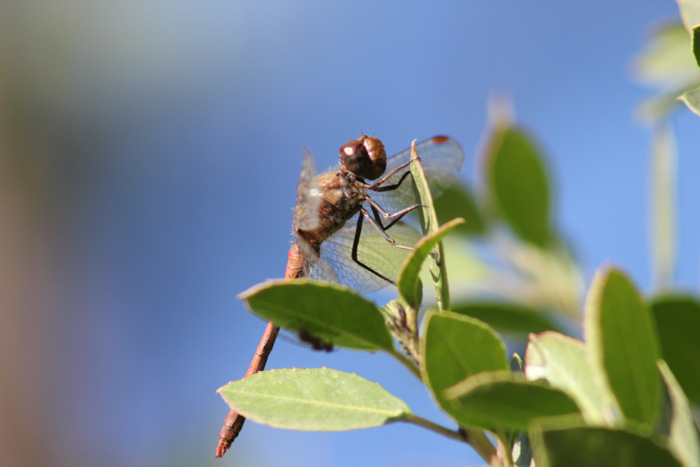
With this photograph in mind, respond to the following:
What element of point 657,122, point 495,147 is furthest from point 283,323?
point 495,147

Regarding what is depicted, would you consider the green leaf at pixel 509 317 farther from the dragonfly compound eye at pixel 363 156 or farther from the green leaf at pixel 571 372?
the green leaf at pixel 571 372

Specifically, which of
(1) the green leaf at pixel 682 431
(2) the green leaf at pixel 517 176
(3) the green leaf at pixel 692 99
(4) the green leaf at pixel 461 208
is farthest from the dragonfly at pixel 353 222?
(1) the green leaf at pixel 682 431

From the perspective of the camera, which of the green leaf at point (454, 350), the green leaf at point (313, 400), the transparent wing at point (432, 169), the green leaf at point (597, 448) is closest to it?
the green leaf at point (597, 448)

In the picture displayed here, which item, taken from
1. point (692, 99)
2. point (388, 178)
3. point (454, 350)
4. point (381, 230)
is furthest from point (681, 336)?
point (388, 178)

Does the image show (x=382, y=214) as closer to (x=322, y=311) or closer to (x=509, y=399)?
(x=322, y=311)

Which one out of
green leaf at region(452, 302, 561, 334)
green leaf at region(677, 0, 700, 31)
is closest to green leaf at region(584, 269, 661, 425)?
green leaf at region(677, 0, 700, 31)

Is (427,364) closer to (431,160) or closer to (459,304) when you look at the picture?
(459,304)

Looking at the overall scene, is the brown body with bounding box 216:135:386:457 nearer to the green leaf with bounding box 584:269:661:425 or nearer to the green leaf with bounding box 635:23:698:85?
the green leaf with bounding box 635:23:698:85
